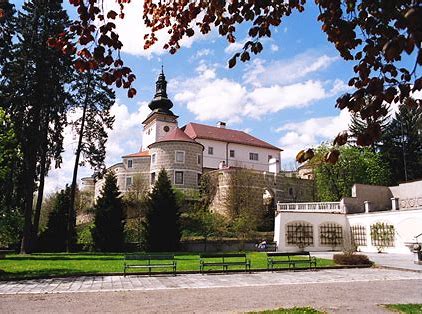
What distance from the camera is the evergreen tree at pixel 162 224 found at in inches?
1227

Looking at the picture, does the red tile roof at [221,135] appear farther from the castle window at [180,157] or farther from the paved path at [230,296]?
the paved path at [230,296]

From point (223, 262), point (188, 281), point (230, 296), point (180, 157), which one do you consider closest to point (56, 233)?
point (180, 157)

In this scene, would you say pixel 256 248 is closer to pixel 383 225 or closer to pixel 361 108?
pixel 383 225

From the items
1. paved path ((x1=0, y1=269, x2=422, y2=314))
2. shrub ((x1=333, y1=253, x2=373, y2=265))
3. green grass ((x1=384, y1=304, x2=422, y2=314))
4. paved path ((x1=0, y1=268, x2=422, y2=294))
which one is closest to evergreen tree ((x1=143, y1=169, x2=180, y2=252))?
shrub ((x1=333, y1=253, x2=373, y2=265))

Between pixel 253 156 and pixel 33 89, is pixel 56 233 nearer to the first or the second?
pixel 33 89

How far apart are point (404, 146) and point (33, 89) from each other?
44464mm

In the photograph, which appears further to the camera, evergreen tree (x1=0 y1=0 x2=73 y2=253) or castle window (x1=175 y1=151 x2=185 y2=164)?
castle window (x1=175 y1=151 x2=185 y2=164)

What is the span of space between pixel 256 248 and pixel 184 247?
5.87 m

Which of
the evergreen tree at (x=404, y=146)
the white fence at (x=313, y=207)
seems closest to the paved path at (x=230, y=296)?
the white fence at (x=313, y=207)

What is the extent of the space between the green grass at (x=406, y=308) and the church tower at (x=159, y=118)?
171 ft

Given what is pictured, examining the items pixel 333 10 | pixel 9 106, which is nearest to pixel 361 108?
pixel 333 10

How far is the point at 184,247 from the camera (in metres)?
33.4

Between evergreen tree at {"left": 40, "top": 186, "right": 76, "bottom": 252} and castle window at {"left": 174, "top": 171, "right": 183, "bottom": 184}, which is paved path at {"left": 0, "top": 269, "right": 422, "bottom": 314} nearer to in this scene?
evergreen tree at {"left": 40, "top": 186, "right": 76, "bottom": 252}

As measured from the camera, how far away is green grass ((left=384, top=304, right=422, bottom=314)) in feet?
25.9
